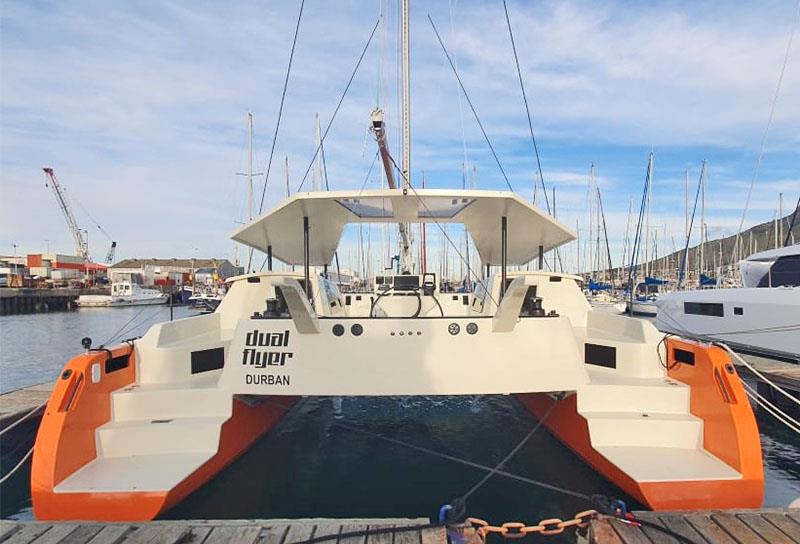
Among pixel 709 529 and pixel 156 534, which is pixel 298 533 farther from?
pixel 709 529

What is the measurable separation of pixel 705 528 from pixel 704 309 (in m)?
13.6

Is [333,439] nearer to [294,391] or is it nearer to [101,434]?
[294,391]

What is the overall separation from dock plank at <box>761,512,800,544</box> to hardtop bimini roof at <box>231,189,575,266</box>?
3556mm

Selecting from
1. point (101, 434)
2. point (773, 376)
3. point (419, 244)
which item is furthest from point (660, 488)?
point (419, 244)

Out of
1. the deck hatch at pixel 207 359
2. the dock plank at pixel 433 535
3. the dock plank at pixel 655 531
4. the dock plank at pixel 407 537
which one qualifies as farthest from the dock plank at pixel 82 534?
the dock plank at pixel 655 531

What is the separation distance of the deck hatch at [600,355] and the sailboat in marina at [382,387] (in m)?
0.01

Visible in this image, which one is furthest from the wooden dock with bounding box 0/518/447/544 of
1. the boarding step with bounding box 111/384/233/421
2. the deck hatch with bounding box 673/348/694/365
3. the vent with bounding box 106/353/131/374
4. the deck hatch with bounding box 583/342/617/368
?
the deck hatch with bounding box 583/342/617/368

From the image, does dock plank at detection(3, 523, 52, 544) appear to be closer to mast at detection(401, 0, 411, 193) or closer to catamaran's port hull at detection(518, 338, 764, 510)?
catamaran's port hull at detection(518, 338, 764, 510)

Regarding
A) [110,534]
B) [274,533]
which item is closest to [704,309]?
[274,533]

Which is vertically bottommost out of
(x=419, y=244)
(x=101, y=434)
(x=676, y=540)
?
(x=676, y=540)

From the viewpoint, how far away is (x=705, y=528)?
11.2 feet

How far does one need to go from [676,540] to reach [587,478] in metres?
2.39

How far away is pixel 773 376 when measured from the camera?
9445mm

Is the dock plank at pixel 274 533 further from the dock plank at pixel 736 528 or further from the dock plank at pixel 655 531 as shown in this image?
the dock plank at pixel 736 528
